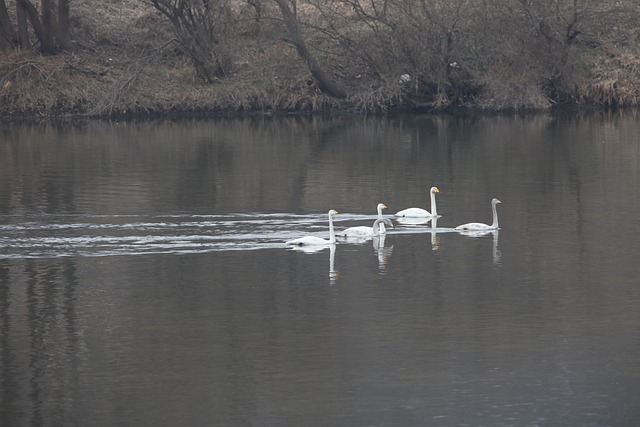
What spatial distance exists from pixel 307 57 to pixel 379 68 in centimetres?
286

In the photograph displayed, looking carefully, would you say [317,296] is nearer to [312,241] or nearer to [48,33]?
[312,241]

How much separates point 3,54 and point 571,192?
2878 cm

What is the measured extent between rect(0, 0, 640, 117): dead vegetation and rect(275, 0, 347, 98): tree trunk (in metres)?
0.27

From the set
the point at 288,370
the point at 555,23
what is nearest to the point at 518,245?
the point at 288,370

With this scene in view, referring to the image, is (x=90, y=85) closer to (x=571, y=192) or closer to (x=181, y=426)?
(x=571, y=192)

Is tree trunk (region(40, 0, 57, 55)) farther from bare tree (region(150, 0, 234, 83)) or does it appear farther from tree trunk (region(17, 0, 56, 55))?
bare tree (region(150, 0, 234, 83))

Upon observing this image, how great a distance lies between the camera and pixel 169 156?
3700 centimetres

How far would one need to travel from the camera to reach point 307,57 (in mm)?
48781

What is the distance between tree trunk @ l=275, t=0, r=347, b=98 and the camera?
1890 inches

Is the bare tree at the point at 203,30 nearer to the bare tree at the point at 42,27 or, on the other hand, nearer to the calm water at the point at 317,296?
the bare tree at the point at 42,27

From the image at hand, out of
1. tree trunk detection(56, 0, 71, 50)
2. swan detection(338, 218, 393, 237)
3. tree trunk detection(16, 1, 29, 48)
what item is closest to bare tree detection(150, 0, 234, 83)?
tree trunk detection(56, 0, 71, 50)

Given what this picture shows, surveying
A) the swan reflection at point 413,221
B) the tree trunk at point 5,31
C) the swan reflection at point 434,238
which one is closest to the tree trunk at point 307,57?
the tree trunk at point 5,31

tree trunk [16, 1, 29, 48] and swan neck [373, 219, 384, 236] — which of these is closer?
swan neck [373, 219, 384, 236]

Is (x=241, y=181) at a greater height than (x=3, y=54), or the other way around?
(x=3, y=54)
